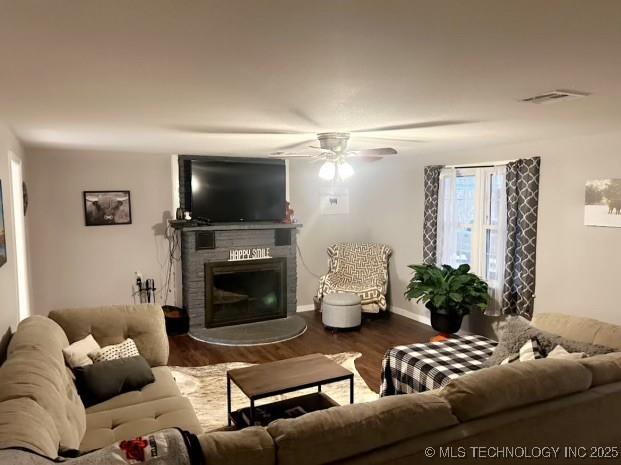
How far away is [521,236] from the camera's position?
4.62 m

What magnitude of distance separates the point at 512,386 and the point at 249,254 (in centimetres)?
435

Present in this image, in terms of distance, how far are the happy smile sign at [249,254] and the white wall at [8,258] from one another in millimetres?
2737

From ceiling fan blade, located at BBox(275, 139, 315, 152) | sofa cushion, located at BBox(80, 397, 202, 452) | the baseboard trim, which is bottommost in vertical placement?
the baseboard trim

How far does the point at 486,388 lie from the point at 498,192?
3.41 meters

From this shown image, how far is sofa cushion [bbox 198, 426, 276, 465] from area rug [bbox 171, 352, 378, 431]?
1.85m

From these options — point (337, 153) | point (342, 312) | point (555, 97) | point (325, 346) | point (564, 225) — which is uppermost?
point (555, 97)

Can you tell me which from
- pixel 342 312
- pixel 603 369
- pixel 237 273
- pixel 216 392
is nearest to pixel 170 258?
pixel 237 273

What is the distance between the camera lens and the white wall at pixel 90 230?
5246 millimetres

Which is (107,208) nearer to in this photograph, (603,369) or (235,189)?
(235,189)

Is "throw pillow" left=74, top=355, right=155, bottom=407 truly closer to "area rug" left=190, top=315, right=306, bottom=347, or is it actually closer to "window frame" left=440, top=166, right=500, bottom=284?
"area rug" left=190, top=315, right=306, bottom=347

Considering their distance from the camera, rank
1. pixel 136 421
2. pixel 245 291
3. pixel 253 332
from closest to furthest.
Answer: pixel 136 421 < pixel 253 332 < pixel 245 291

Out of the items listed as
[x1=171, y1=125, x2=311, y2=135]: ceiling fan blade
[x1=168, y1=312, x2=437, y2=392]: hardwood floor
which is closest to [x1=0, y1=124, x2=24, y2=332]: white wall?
[x1=171, y1=125, x2=311, y2=135]: ceiling fan blade

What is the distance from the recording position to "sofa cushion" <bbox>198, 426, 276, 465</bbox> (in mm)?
1540

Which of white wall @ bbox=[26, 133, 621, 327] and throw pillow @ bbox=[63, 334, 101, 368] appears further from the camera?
white wall @ bbox=[26, 133, 621, 327]
